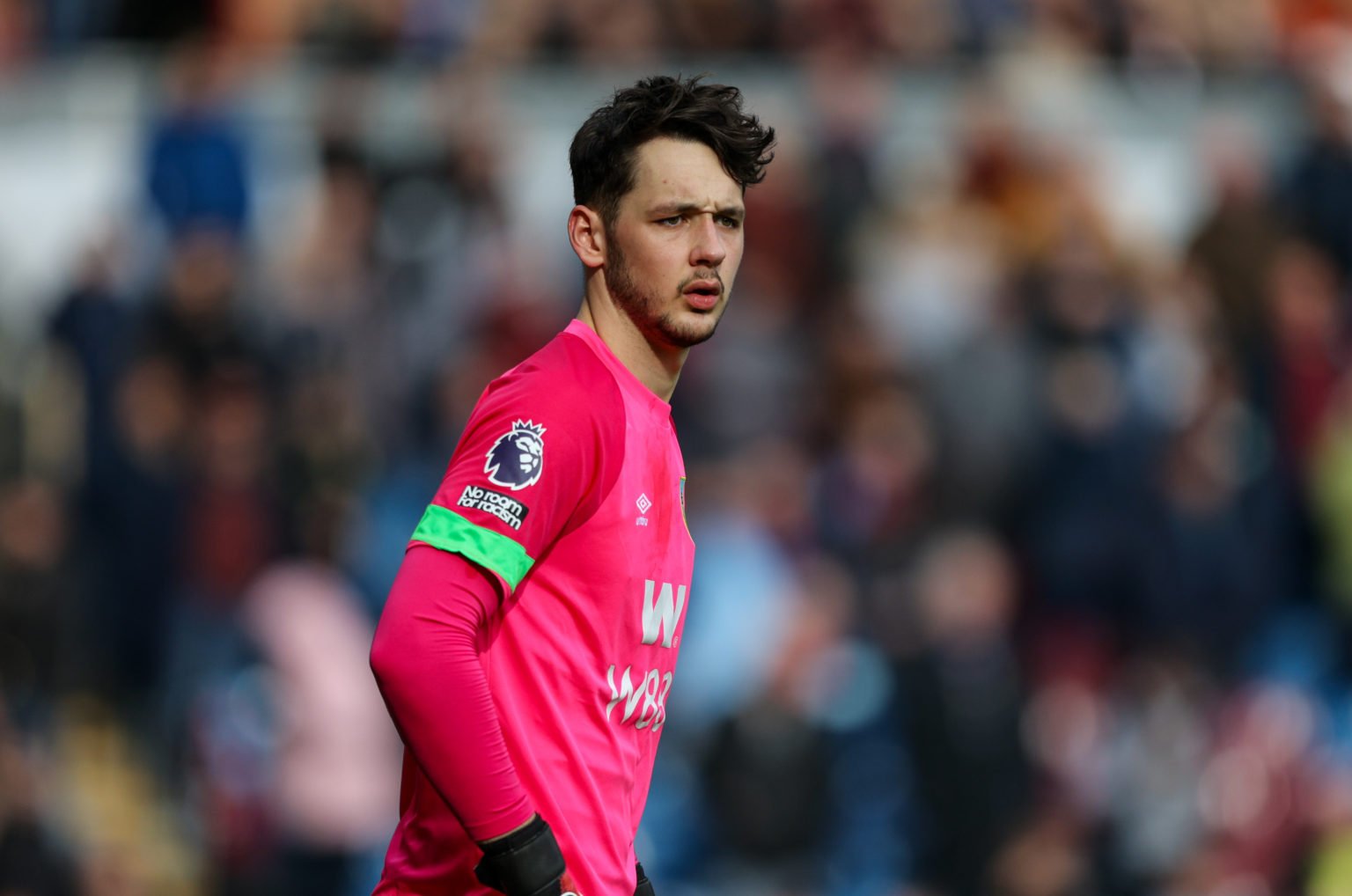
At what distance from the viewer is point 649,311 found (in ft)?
14.4

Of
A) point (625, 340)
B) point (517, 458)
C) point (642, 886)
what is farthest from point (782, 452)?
point (517, 458)

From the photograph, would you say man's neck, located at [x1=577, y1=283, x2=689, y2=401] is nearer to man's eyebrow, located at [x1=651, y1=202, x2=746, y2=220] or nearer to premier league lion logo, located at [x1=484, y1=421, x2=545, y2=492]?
man's eyebrow, located at [x1=651, y1=202, x2=746, y2=220]

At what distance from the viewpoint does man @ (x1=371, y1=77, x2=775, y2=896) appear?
12.8 feet

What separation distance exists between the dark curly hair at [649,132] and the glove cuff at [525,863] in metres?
1.29

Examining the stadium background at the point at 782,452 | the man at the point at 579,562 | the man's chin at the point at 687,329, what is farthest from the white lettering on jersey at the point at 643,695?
the stadium background at the point at 782,452

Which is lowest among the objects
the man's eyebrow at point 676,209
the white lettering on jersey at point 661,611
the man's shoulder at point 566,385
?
the white lettering on jersey at point 661,611

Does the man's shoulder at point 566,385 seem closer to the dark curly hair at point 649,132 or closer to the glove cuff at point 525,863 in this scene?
the dark curly hair at point 649,132

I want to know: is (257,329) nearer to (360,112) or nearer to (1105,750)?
(360,112)

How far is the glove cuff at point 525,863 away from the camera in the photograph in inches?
154

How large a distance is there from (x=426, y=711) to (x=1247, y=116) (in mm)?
11481

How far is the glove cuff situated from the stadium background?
600 cm

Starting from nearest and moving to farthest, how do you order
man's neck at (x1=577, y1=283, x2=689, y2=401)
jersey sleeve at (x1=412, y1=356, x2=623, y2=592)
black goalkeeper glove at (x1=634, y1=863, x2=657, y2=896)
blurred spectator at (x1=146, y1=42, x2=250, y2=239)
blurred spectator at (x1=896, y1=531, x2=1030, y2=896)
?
jersey sleeve at (x1=412, y1=356, x2=623, y2=592) → man's neck at (x1=577, y1=283, x2=689, y2=401) → black goalkeeper glove at (x1=634, y1=863, x2=657, y2=896) → blurred spectator at (x1=896, y1=531, x2=1030, y2=896) → blurred spectator at (x1=146, y1=42, x2=250, y2=239)

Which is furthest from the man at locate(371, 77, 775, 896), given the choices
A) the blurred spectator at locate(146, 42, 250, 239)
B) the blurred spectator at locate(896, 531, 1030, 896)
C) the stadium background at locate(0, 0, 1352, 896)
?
the blurred spectator at locate(146, 42, 250, 239)

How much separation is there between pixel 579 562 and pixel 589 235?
71 cm
